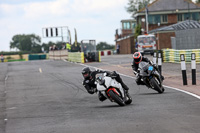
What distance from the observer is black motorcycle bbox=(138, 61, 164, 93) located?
14.4 metres

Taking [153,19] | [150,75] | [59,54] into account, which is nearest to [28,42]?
[153,19]

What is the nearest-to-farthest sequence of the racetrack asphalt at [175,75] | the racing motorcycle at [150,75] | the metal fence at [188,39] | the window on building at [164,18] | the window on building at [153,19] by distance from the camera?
the racing motorcycle at [150,75]
the racetrack asphalt at [175,75]
the metal fence at [188,39]
the window on building at [153,19]
the window on building at [164,18]

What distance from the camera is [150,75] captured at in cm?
1447

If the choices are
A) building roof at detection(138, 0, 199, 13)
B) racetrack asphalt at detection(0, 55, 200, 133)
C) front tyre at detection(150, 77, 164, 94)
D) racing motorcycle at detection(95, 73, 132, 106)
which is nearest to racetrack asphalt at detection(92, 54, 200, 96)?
front tyre at detection(150, 77, 164, 94)

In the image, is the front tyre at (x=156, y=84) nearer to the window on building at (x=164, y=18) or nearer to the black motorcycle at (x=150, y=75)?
the black motorcycle at (x=150, y=75)

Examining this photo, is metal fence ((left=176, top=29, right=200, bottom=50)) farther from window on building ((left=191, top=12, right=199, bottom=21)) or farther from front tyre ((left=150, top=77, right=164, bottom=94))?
window on building ((left=191, top=12, right=199, bottom=21))

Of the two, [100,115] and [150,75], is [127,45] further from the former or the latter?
[100,115]

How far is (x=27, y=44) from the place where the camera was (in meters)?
165

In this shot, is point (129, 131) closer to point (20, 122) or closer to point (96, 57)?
point (20, 122)

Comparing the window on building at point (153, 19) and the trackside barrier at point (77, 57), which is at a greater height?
the window on building at point (153, 19)

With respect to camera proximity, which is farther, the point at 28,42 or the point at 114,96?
the point at 28,42

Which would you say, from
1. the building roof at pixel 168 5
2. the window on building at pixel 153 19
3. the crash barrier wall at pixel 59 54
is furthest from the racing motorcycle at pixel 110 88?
the building roof at pixel 168 5

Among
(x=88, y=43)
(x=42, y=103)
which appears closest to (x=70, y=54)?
(x=88, y=43)

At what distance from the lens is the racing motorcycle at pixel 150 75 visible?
1435 centimetres
